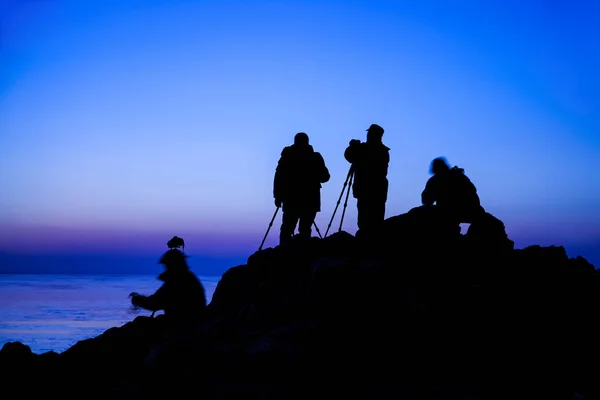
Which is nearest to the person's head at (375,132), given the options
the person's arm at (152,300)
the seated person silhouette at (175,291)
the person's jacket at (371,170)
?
the person's jacket at (371,170)

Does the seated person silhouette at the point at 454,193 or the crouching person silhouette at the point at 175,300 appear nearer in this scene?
the crouching person silhouette at the point at 175,300

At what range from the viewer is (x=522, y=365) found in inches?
283

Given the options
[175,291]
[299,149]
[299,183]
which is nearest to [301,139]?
[299,149]

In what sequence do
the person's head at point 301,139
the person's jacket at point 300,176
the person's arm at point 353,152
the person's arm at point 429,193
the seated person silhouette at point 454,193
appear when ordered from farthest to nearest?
the person's jacket at point 300,176 < the person's head at point 301,139 < the person's arm at point 353,152 < the person's arm at point 429,193 < the seated person silhouette at point 454,193

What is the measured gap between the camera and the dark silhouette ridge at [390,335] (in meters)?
6.77

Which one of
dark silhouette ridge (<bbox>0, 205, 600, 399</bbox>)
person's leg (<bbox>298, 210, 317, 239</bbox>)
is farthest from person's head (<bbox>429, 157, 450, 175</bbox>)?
person's leg (<bbox>298, 210, 317, 239</bbox>)

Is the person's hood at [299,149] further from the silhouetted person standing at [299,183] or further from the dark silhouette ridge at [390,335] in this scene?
the dark silhouette ridge at [390,335]

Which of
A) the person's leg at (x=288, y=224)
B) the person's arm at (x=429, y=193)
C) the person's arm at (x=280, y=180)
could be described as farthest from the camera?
the person's leg at (x=288, y=224)

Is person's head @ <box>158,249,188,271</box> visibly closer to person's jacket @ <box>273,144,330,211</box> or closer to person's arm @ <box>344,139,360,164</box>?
person's jacket @ <box>273,144,330,211</box>

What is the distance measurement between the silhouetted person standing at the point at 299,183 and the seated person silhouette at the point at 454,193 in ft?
10.8

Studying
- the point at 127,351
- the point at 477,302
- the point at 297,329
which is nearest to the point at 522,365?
the point at 477,302

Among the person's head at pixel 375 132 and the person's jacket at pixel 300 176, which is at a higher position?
the person's head at pixel 375 132

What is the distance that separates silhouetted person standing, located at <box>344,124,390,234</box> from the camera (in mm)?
11727

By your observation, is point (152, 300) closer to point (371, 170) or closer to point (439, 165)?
point (371, 170)
